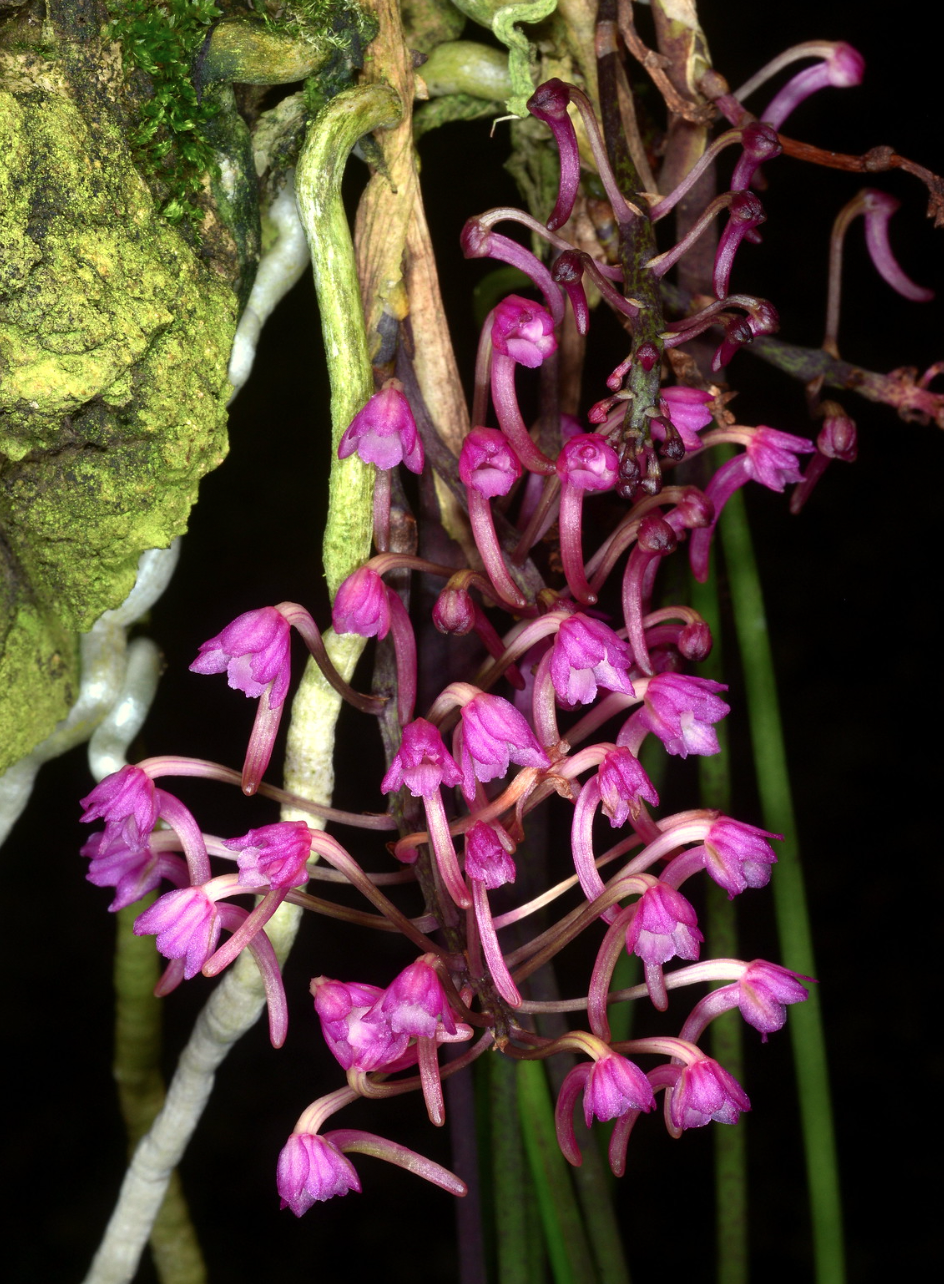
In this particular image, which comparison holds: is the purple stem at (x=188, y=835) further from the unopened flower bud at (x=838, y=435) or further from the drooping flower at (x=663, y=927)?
the unopened flower bud at (x=838, y=435)

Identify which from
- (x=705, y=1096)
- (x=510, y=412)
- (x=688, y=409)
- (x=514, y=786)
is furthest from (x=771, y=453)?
(x=705, y=1096)

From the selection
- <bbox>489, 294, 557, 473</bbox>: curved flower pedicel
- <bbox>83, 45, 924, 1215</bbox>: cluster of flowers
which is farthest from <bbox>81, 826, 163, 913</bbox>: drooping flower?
<bbox>489, 294, 557, 473</bbox>: curved flower pedicel

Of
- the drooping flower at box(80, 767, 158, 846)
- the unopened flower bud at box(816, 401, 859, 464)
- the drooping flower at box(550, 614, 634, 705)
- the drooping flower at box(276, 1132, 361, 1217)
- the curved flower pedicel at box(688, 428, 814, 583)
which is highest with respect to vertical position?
the unopened flower bud at box(816, 401, 859, 464)

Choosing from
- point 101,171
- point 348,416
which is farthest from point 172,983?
point 101,171

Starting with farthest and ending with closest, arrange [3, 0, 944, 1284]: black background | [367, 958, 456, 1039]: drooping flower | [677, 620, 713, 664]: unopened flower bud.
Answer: [3, 0, 944, 1284]: black background → [677, 620, 713, 664]: unopened flower bud → [367, 958, 456, 1039]: drooping flower

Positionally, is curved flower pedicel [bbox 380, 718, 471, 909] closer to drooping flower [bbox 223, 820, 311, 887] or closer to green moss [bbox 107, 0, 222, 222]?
drooping flower [bbox 223, 820, 311, 887]

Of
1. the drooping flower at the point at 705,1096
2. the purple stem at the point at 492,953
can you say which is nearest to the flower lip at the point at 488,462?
the purple stem at the point at 492,953
